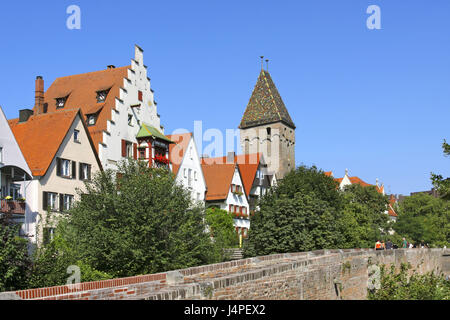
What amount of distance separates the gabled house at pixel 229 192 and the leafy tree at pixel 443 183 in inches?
905

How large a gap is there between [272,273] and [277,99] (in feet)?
303

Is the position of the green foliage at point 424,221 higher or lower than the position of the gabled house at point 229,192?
lower

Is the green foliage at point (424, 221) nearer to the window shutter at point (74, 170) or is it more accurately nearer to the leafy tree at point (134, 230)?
the window shutter at point (74, 170)

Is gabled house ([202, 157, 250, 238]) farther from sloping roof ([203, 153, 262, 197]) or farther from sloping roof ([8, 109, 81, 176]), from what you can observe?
sloping roof ([8, 109, 81, 176])

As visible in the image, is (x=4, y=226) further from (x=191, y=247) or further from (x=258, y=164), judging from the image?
(x=258, y=164)

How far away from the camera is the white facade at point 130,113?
4556 cm

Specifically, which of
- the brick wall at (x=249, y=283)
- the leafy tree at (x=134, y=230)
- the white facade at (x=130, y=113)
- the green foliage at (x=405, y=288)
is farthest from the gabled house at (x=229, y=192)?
the leafy tree at (x=134, y=230)

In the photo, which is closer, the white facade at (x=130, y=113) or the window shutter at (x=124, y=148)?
the white facade at (x=130, y=113)

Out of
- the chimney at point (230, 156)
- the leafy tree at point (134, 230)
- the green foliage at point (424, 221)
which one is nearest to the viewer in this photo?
the leafy tree at point (134, 230)

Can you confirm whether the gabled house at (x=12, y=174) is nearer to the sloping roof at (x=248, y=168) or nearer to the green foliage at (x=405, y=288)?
the green foliage at (x=405, y=288)

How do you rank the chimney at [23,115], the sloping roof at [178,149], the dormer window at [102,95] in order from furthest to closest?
the sloping roof at [178,149] → the dormer window at [102,95] → the chimney at [23,115]

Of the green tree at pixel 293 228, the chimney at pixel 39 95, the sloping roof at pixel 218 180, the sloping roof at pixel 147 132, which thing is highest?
the chimney at pixel 39 95

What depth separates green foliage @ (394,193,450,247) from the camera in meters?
95.4

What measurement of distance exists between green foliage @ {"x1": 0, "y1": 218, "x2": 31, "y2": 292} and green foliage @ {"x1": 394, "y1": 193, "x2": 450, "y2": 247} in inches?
3179
